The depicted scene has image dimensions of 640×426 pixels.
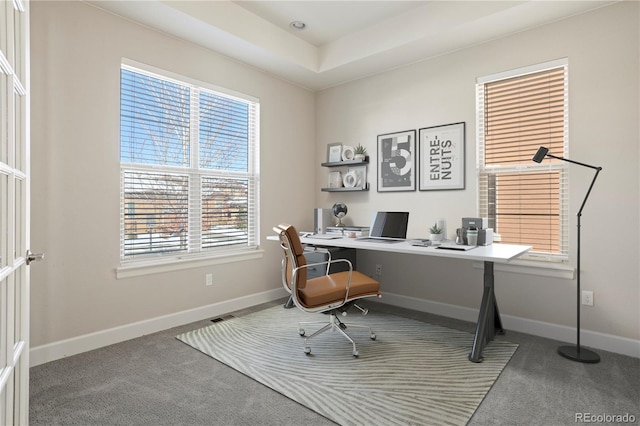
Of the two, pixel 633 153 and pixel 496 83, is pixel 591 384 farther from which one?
pixel 496 83

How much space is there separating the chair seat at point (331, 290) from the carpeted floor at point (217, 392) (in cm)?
63

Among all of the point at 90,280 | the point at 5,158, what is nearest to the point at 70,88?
the point at 90,280

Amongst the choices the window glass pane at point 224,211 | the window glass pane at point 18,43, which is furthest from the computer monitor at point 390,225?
the window glass pane at point 18,43

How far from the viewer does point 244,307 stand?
3.80m

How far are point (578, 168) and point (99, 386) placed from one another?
12.3ft

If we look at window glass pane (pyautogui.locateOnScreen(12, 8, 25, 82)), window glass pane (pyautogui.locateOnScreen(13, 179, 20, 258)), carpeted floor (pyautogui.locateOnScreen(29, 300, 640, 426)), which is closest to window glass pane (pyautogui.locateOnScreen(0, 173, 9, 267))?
window glass pane (pyautogui.locateOnScreen(13, 179, 20, 258))

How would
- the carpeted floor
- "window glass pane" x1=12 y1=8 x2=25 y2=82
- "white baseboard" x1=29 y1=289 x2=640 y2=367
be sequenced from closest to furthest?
"window glass pane" x1=12 y1=8 x2=25 y2=82 < the carpeted floor < "white baseboard" x1=29 y1=289 x2=640 y2=367

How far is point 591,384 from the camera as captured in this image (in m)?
2.16

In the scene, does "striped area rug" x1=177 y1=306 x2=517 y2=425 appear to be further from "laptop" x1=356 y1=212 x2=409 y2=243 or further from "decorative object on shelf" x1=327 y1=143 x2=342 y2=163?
"decorative object on shelf" x1=327 y1=143 x2=342 y2=163

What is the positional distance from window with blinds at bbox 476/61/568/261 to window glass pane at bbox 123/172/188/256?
9.33ft

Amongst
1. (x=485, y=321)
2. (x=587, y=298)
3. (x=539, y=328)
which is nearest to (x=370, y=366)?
(x=485, y=321)

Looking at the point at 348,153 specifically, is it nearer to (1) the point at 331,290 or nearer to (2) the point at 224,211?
(2) the point at 224,211

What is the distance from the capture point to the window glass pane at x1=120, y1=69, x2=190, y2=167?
2.97 m

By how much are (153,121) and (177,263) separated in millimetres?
1304
